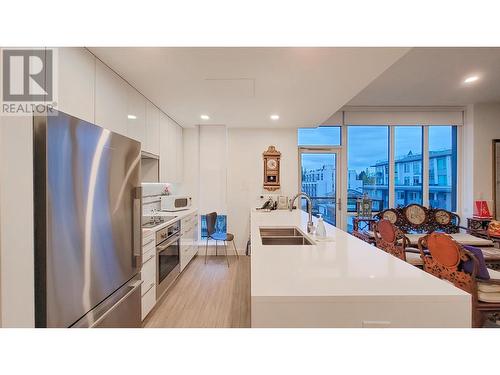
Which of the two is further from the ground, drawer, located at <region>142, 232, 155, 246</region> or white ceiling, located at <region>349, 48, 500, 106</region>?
white ceiling, located at <region>349, 48, 500, 106</region>

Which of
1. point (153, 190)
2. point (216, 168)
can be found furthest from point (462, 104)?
point (153, 190)

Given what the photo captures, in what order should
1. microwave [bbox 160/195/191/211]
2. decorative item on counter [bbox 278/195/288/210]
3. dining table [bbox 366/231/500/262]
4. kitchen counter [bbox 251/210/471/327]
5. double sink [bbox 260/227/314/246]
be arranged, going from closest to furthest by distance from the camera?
1. kitchen counter [bbox 251/210/471/327]
2. double sink [bbox 260/227/314/246]
3. dining table [bbox 366/231/500/262]
4. microwave [bbox 160/195/191/211]
5. decorative item on counter [bbox 278/195/288/210]

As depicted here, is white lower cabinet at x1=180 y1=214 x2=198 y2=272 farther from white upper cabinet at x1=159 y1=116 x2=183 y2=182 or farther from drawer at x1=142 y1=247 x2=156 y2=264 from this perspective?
drawer at x1=142 y1=247 x2=156 y2=264

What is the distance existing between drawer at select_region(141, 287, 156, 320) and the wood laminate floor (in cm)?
10

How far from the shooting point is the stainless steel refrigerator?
1.02 meters

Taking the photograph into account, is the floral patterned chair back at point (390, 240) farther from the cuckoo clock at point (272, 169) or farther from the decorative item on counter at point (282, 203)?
the cuckoo clock at point (272, 169)

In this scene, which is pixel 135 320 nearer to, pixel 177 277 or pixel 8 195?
pixel 8 195

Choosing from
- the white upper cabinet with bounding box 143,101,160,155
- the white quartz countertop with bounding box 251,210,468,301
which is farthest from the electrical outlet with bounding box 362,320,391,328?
the white upper cabinet with bounding box 143,101,160,155

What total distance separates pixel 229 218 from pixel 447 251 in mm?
3299

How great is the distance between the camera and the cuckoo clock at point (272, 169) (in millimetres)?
4426

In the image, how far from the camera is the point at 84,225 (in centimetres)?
121

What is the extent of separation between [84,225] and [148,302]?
4.45 feet

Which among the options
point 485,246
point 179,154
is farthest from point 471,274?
point 179,154

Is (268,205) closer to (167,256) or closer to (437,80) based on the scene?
(167,256)
